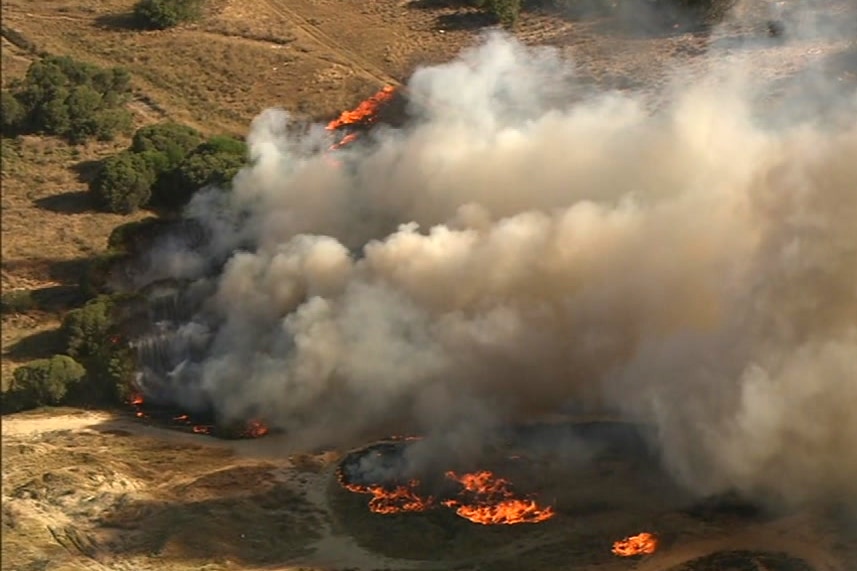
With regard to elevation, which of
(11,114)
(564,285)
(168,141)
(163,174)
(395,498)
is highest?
(11,114)

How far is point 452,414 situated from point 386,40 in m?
30.4

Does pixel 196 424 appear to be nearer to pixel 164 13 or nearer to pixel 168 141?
pixel 168 141

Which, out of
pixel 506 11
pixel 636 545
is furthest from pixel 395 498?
pixel 506 11

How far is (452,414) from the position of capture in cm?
3328

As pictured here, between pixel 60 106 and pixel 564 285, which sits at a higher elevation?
pixel 60 106

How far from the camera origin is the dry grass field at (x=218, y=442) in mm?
28406

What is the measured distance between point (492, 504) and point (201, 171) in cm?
2217

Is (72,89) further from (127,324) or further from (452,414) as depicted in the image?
(452,414)

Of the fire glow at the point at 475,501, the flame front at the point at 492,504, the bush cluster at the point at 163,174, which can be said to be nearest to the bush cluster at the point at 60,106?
the bush cluster at the point at 163,174

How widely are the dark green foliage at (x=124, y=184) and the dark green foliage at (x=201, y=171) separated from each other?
66 centimetres

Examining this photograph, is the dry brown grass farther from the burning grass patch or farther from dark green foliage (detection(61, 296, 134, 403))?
dark green foliage (detection(61, 296, 134, 403))

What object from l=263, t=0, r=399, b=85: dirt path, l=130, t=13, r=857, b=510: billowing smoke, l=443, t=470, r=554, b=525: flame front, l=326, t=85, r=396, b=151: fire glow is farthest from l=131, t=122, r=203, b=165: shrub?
l=443, t=470, r=554, b=525: flame front

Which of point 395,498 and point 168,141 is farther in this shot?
point 168,141

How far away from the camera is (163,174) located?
47.4m
